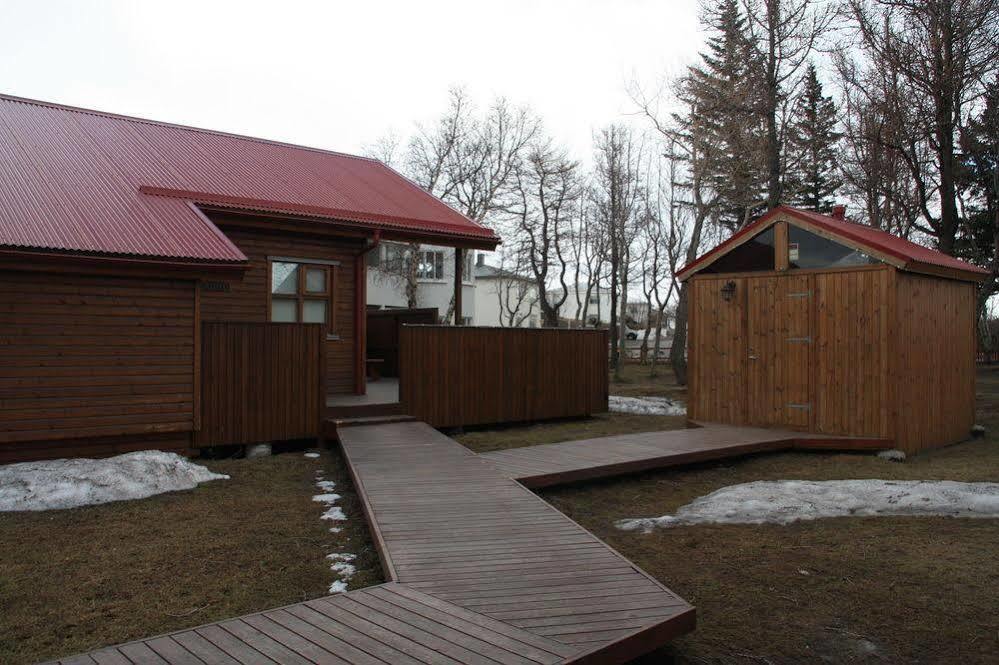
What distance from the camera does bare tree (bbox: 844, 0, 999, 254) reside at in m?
15.3

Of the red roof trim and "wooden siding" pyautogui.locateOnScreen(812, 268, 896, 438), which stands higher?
the red roof trim

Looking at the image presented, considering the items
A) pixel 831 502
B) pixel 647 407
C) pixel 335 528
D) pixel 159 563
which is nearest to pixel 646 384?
pixel 647 407

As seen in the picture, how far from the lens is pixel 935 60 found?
51.8 feet

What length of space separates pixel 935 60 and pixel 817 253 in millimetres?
9260

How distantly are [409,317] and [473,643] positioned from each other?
1169cm

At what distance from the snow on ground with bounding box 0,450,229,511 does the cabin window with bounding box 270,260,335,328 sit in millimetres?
4011

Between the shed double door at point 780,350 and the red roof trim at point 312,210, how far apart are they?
4730 mm

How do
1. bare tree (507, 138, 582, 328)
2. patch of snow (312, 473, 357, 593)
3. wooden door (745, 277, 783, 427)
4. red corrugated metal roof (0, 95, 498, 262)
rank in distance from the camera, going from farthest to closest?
bare tree (507, 138, 582, 328), wooden door (745, 277, 783, 427), red corrugated metal roof (0, 95, 498, 262), patch of snow (312, 473, 357, 593)

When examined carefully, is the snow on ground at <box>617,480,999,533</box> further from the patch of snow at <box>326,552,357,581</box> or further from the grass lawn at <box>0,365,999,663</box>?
the patch of snow at <box>326,552,357,581</box>

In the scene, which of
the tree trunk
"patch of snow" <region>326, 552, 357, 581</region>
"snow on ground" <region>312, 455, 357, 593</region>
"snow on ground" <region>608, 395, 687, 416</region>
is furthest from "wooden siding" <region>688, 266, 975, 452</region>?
the tree trunk

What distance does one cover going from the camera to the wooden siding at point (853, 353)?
365 inches

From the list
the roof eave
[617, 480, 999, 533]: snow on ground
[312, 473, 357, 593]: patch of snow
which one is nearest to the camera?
[312, 473, 357, 593]: patch of snow

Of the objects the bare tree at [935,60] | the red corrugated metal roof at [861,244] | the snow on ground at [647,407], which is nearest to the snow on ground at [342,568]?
the red corrugated metal roof at [861,244]

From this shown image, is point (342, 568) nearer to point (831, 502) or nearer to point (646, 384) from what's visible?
point (831, 502)
